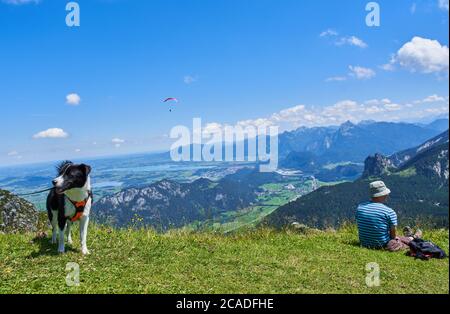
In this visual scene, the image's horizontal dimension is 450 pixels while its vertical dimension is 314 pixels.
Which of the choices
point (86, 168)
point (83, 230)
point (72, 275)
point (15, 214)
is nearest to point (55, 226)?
point (83, 230)

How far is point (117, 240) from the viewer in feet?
45.1

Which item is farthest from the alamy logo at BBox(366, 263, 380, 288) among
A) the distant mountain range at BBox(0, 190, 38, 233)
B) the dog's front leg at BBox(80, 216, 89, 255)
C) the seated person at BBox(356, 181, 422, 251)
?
the distant mountain range at BBox(0, 190, 38, 233)

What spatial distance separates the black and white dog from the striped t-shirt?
Answer: 9628 mm

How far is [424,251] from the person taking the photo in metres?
13.2

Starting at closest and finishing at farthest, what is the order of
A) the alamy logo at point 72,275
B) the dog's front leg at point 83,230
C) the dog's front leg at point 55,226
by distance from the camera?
1. the alamy logo at point 72,275
2. the dog's front leg at point 83,230
3. the dog's front leg at point 55,226

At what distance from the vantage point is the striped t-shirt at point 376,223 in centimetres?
1423

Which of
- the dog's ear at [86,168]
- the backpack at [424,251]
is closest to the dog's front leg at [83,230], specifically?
the dog's ear at [86,168]

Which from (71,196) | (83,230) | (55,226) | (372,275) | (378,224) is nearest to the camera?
(372,275)

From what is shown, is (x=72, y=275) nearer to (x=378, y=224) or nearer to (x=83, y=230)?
(x=83, y=230)

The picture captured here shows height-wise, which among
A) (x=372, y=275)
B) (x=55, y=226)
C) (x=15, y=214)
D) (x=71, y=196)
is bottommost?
(x=372, y=275)

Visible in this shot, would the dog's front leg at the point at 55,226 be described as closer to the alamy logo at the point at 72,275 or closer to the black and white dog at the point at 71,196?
the black and white dog at the point at 71,196

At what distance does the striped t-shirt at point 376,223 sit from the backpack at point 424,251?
1.01 m

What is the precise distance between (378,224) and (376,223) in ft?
0.24
